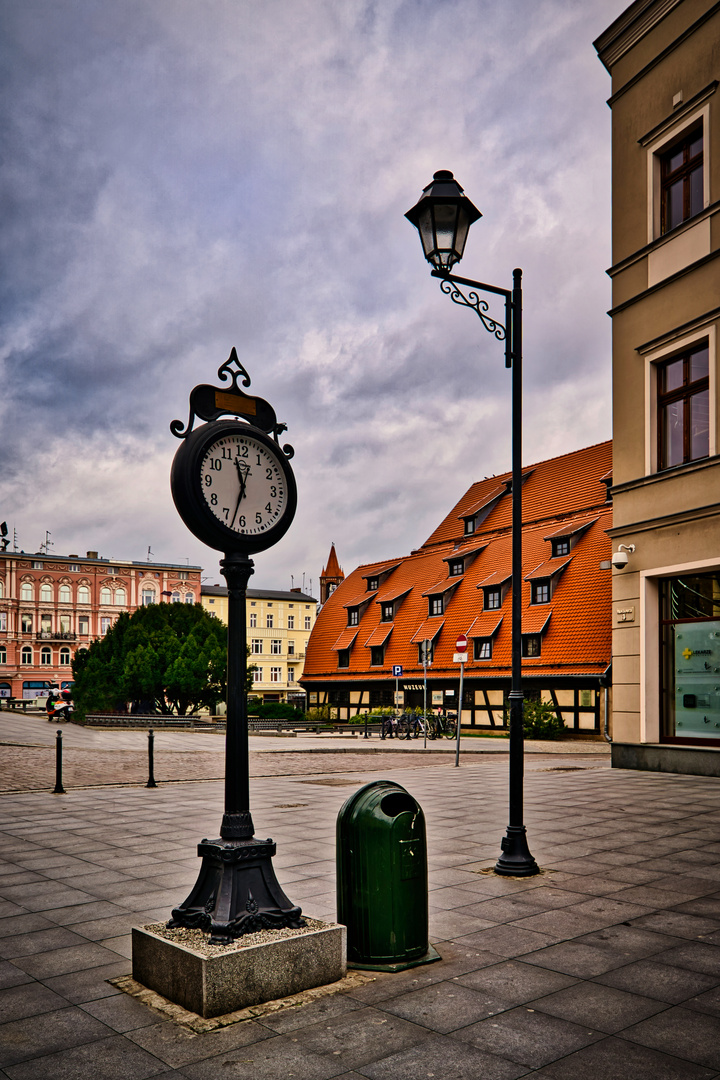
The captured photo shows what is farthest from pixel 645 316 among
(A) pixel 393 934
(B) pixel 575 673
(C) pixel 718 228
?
(B) pixel 575 673

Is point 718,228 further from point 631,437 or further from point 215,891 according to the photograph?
point 215,891

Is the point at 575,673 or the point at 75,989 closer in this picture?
the point at 75,989

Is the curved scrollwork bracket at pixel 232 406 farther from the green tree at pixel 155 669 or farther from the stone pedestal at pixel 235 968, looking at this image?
the green tree at pixel 155 669

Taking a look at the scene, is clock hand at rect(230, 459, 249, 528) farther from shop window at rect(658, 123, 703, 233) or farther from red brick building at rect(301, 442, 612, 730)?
red brick building at rect(301, 442, 612, 730)

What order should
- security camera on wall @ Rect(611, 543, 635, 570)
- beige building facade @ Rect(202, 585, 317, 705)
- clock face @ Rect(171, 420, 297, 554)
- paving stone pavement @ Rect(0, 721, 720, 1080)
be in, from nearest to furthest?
paving stone pavement @ Rect(0, 721, 720, 1080), clock face @ Rect(171, 420, 297, 554), security camera on wall @ Rect(611, 543, 635, 570), beige building facade @ Rect(202, 585, 317, 705)

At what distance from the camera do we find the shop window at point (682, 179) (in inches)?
622

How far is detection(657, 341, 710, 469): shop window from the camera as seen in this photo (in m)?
15.4

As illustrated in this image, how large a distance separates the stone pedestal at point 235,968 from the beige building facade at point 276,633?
99.8 m

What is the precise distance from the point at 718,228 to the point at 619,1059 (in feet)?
47.2

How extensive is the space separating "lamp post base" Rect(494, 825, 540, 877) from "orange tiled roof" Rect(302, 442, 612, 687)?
28.0m

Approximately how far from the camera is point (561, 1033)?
4000 mm

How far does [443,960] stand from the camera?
5078mm

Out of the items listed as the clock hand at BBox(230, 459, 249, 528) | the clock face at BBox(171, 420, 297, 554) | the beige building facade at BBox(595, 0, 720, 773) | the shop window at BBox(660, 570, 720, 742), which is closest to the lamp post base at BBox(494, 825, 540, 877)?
the clock face at BBox(171, 420, 297, 554)

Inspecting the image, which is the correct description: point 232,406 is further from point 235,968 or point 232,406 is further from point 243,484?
point 235,968
